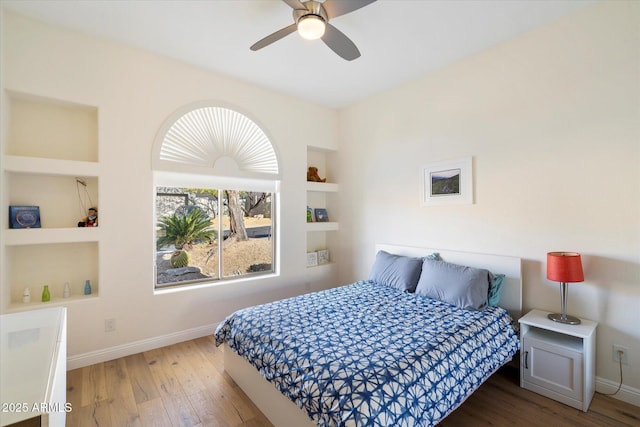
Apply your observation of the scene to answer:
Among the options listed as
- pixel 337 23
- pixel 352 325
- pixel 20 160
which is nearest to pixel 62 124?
pixel 20 160

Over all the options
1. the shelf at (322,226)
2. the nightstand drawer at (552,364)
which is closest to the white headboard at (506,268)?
the nightstand drawer at (552,364)

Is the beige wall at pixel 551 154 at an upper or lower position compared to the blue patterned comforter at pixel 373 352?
upper

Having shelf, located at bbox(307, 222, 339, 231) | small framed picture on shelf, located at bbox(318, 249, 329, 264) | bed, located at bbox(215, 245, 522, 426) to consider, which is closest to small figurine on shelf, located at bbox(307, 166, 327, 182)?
shelf, located at bbox(307, 222, 339, 231)

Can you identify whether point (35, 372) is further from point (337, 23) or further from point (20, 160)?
point (337, 23)

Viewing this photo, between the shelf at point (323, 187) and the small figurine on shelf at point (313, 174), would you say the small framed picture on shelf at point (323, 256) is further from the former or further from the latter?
the small figurine on shelf at point (313, 174)

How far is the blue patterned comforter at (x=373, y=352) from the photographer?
140 centimetres

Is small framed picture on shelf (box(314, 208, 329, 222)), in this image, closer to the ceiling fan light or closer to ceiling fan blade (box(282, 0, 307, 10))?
the ceiling fan light

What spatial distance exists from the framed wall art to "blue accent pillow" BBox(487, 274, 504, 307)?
790 mm

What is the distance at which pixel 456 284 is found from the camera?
253 cm

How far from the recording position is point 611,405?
6.68ft

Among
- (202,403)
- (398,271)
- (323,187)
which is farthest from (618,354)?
(323,187)

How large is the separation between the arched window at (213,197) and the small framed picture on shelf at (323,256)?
2.51 feet

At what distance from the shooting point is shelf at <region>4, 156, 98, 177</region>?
2258mm

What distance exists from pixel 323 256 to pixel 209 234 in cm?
171
